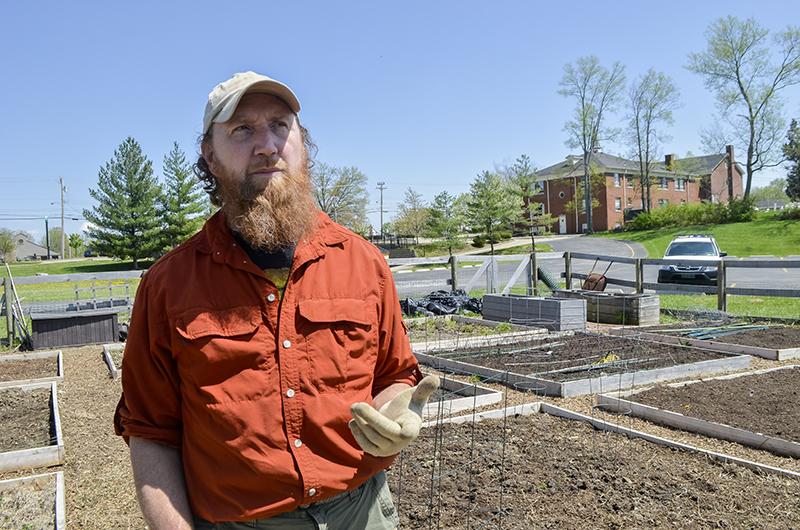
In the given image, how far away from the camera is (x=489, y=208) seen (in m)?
34.6

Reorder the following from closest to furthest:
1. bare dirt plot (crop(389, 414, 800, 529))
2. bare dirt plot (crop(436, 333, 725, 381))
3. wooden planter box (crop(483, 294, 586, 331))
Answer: bare dirt plot (crop(389, 414, 800, 529)), bare dirt plot (crop(436, 333, 725, 381)), wooden planter box (crop(483, 294, 586, 331))

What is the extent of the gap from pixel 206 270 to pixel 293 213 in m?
0.28

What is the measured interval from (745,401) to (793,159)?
123ft

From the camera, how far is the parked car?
50.3 ft

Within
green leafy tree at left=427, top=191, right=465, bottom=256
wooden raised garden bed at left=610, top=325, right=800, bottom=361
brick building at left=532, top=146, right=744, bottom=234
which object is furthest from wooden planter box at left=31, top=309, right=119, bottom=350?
brick building at left=532, top=146, right=744, bottom=234

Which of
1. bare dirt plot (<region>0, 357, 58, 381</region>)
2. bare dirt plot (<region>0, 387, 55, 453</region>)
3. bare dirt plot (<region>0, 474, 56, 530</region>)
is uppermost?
bare dirt plot (<region>0, 357, 58, 381</region>)

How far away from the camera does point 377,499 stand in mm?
1743

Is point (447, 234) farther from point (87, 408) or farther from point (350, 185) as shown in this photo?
point (87, 408)

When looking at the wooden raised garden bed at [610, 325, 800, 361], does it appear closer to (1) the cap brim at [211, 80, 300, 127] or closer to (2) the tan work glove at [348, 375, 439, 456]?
(2) the tan work glove at [348, 375, 439, 456]

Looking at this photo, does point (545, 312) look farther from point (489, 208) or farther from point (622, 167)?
point (622, 167)

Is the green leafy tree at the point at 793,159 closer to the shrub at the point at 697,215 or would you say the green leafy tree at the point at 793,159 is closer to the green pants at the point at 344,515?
the shrub at the point at 697,215

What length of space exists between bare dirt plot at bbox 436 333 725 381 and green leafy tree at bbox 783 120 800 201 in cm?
3378

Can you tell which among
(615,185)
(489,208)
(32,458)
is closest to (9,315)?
(32,458)

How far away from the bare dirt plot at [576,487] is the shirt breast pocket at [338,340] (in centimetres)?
217
